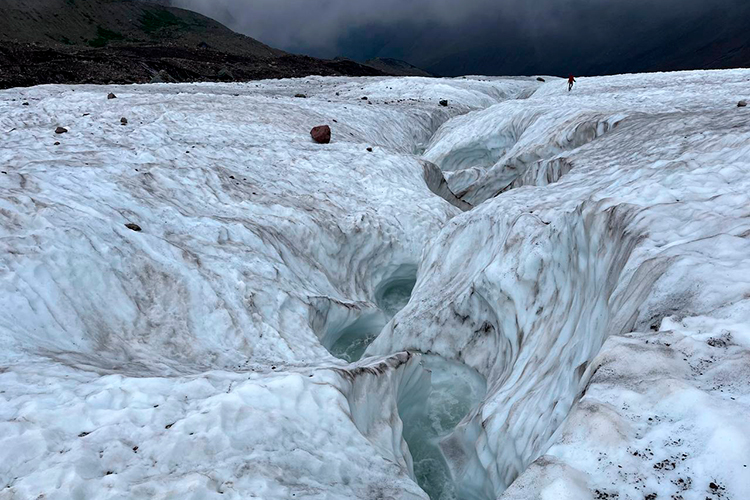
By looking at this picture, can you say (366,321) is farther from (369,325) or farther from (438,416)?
(438,416)

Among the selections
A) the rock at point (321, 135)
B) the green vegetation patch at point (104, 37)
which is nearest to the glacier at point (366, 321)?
the rock at point (321, 135)

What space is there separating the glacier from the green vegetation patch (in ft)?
394

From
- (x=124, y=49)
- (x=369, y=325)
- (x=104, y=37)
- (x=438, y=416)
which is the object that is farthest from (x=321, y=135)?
(x=104, y=37)

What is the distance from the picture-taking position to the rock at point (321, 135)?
51.2ft

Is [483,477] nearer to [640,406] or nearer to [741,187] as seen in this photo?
[640,406]

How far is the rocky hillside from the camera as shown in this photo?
31.3 metres

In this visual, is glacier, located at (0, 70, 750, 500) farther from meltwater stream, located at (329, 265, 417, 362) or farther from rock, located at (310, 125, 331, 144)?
rock, located at (310, 125, 331, 144)

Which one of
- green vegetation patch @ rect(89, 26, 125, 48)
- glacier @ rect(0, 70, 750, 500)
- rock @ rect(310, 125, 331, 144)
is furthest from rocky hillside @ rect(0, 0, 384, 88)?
glacier @ rect(0, 70, 750, 500)

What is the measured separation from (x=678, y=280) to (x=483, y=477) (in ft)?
11.0

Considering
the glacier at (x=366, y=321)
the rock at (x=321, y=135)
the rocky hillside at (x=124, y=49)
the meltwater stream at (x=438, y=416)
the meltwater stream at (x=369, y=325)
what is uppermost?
the rocky hillside at (x=124, y=49)

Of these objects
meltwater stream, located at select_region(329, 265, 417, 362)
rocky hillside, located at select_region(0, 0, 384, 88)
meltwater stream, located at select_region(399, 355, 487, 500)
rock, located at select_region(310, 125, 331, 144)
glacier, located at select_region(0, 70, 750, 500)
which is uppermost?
rocky hillside, located at select_region(0, 0, 384, 88)

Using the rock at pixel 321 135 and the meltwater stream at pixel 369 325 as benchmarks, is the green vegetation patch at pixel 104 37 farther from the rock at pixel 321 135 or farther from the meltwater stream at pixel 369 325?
the meltwater stream at pixel 369 325

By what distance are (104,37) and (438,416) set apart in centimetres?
13893

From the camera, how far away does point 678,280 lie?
383 cm
